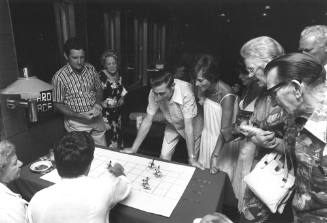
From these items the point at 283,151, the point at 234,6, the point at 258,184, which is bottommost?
the point at 258,184

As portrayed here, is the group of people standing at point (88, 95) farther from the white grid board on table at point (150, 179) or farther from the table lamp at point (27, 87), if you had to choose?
the white grid board on table at point (150, 179)

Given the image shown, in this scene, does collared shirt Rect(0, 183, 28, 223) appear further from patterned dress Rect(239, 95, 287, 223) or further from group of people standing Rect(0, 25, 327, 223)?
patterned dress Rect(239, 95, 287, 223)

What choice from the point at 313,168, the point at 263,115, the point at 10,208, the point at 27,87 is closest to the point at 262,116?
the point at 263,115

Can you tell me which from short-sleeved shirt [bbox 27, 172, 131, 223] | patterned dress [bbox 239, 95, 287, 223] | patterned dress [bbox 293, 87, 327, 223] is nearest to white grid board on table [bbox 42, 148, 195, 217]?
short-sleeved shirt [bbox 27, 172, 131, 223]

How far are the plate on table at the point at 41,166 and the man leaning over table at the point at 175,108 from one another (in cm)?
58

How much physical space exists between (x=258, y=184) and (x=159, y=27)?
488cm

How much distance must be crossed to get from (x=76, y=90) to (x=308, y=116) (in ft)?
6.94

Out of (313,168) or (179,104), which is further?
(179,104)

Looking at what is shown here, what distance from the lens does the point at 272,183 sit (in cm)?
142

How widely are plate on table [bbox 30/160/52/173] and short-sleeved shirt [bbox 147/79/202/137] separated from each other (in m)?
0.91

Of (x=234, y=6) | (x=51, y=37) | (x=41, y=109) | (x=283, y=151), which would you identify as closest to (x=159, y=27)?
(x=234, y=6)

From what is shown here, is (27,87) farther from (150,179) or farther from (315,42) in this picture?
(315,42)

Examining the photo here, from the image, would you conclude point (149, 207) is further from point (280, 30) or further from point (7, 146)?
point (280, 30)

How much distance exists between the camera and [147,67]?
18.4 feet
